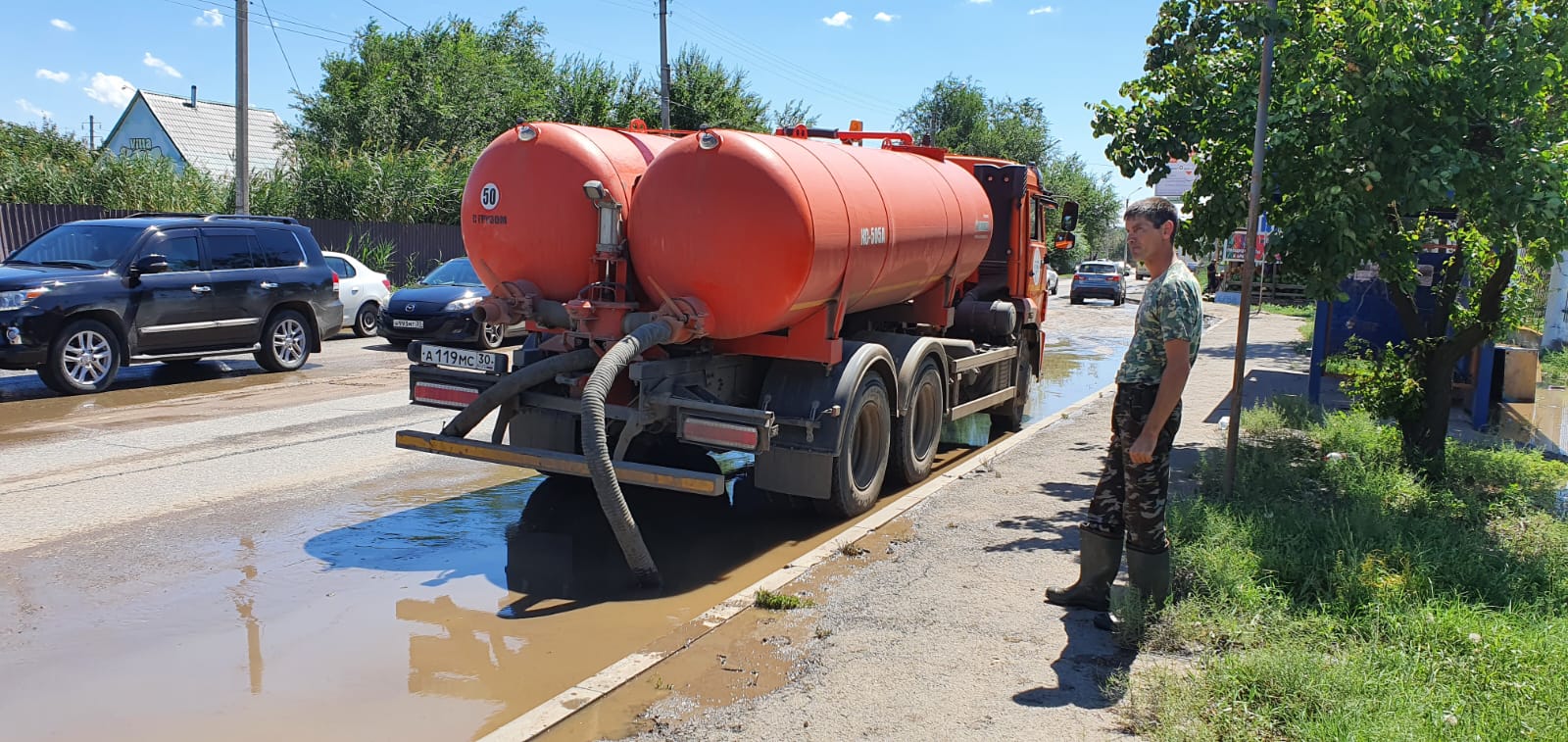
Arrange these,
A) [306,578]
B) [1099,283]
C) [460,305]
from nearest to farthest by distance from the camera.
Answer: [306,578] → [460,305] → [1099,283]

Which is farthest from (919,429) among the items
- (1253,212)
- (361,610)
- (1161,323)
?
(361,610)

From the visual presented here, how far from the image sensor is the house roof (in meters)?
50.6

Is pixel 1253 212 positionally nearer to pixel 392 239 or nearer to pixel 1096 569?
pixel 1096 569

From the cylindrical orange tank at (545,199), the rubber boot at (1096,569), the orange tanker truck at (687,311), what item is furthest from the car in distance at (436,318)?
the rubber boot at (1096,569)

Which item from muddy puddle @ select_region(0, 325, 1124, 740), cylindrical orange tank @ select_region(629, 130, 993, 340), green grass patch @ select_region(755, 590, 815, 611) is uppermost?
cylindrical orange tank @ select_region(629, 130, 993, 340)

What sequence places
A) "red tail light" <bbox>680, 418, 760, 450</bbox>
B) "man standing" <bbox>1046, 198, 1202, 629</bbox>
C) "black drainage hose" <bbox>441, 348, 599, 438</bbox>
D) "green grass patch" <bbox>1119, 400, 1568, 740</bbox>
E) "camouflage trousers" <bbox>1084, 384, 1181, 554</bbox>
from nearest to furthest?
"green grass patch" <bbox>1119, 400, 1568, 740</bbox> < "man standing" <bbox>1046, 198, 1202, 629</bbox> < "camouflage trousers" <bbox>1084, 384, 1181, 554</bbox> < "red tail light" <bbox>680, 418, 760, 450</bbox> < "black drainage hose" <bbox>441, 348, 599, 438</bbox>

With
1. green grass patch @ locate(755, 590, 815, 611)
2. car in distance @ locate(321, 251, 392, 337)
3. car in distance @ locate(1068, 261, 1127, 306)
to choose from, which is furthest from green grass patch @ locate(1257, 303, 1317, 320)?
green grass patch @ locate(755, 590, 815, 611)

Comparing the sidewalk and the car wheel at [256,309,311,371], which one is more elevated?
the car wheel at [256,309,311,371]

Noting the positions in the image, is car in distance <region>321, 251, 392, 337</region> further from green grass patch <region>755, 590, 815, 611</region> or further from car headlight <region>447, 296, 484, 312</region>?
green grass patch <region>755, 590, 815, 611</region>

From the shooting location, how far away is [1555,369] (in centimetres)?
1634

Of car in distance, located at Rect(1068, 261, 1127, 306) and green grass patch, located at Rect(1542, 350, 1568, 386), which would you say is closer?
green grass patch, located at Rect(1542, 350, 1568, 386)

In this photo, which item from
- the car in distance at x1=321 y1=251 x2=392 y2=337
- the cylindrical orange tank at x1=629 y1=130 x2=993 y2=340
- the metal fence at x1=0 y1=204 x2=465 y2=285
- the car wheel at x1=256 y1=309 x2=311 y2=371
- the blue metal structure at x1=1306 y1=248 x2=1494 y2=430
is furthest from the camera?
the metal fence at x1=0 y1=204 x2=465 y2=285

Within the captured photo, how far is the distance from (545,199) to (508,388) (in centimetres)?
117

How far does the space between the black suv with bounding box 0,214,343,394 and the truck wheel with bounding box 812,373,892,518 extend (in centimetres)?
883
